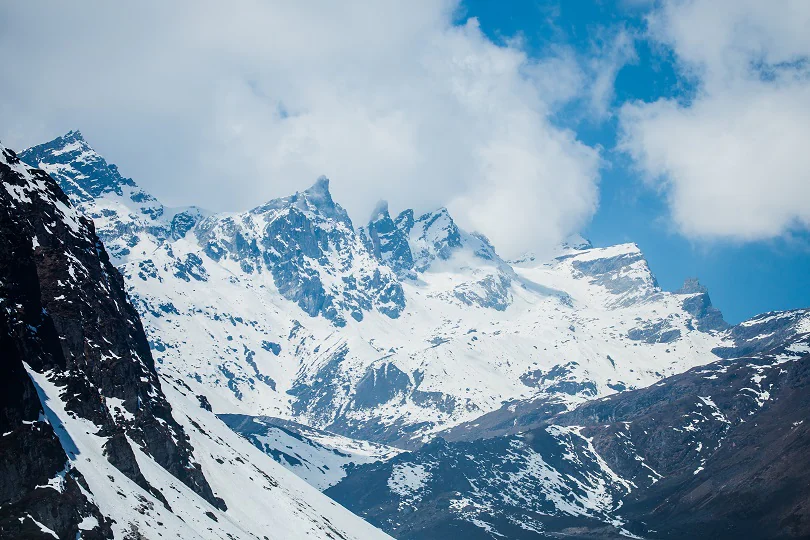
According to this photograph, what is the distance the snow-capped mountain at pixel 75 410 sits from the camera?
348ft

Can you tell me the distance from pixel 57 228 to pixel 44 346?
4398 cm

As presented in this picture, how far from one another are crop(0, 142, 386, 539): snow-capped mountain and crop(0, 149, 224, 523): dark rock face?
0.84 feet

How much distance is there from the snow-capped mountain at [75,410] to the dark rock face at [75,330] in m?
0.26

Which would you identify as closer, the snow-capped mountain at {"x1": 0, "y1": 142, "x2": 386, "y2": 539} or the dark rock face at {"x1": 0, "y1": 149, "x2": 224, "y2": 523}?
the snow-capped mountain at {"x1": 0, "y1": 142, "x2": 386, "y2": 539}

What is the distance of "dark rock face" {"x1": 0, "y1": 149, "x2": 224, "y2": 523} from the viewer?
413 feet

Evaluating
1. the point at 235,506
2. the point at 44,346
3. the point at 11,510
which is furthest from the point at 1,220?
the point at 235,506

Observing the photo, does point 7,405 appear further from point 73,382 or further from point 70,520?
point 73,382

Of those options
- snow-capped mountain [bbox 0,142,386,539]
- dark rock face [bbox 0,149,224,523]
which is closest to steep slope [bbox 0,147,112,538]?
snow-capped mountain [bbox 0,142,386,539]

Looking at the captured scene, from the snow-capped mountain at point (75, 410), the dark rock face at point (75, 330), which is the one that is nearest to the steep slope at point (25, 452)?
the snow-capped mountain at point (75, 410)

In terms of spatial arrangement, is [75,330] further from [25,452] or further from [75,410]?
[25,452]

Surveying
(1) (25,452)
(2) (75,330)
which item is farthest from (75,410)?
(1) (25,452)

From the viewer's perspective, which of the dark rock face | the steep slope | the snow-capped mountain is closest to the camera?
the steep slope

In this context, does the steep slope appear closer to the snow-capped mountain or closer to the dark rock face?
the snow-capped mountain

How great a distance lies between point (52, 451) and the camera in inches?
4409
